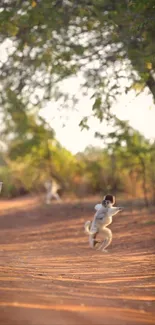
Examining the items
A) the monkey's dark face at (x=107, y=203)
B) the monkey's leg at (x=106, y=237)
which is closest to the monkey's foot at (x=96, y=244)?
the monkey's leg at (x=106, y=237)

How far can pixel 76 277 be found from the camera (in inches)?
393

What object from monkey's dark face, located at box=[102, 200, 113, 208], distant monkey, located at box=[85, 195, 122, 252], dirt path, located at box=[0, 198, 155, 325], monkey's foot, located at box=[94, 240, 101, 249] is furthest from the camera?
monkey's foot, located at box=[94, 240, 101, 249]

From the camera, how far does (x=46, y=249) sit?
16.4 m

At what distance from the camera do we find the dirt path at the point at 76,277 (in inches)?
265

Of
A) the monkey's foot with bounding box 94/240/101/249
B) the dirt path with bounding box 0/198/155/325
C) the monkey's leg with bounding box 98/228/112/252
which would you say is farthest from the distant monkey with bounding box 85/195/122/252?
the dirt path with bounding box 0/198/155/325

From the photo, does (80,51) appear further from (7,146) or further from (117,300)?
(7,146)

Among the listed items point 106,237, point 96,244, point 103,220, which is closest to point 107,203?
point 103,220

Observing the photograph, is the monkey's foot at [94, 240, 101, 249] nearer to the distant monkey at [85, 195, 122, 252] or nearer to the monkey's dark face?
the distant monkey at [85, 195, 122, 252]

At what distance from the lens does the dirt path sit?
673 centimetres

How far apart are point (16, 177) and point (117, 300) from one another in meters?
36.4

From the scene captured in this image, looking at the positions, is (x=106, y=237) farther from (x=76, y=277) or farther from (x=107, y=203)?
(x=76, y=277)

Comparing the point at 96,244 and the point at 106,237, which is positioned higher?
the point at 106,237

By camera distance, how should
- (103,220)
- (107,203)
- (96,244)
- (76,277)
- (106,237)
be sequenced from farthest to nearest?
1. (96,244)
2. (106,237)
3. (107,203)
4. (103,220)
5. (76,277)

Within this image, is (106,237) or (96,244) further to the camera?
(96,244)
